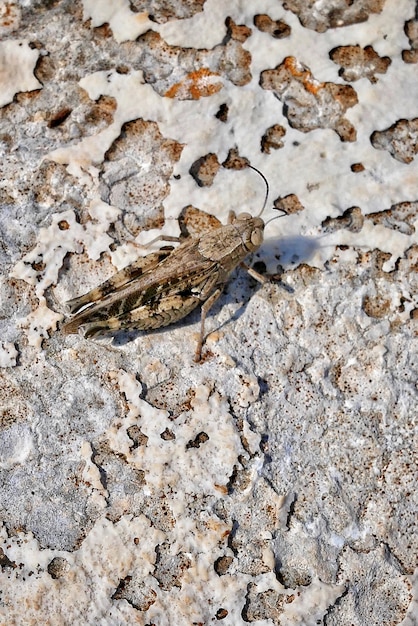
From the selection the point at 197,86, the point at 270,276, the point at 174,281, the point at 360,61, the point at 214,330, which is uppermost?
the point at 197,86

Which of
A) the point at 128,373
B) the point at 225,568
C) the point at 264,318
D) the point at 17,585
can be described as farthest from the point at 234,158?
the point at 17,585

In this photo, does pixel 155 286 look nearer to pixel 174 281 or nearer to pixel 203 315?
pixel 174 281

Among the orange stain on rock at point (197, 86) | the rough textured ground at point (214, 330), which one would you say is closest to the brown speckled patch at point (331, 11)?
the rough textured ground at point (214, 330)

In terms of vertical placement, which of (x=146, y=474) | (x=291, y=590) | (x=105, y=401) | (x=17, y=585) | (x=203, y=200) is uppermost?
(x=203, y=200)

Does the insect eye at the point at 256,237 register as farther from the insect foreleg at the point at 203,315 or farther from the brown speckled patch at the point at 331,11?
the brown speckled patch at the point at 331,11

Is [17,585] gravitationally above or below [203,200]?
below

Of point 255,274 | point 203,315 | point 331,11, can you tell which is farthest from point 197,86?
point 203,315

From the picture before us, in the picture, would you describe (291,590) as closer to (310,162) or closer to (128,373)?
(128,373)
